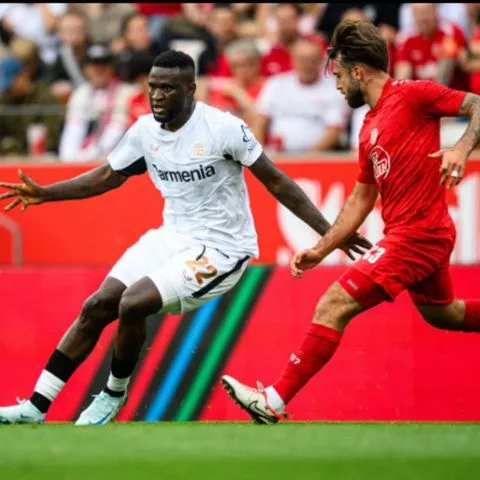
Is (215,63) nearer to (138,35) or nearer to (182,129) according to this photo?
(138,35)

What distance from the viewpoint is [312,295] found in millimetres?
9352

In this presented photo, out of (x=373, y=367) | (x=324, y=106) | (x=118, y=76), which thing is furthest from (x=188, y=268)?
(x=118, y=76)

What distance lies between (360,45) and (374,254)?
1.19 m

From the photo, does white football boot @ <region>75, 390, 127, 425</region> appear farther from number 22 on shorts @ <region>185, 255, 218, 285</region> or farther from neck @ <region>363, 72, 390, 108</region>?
neck @ <region>363, 72, 390, 108</region>

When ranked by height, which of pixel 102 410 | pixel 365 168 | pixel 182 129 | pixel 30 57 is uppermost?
pixel 182 129

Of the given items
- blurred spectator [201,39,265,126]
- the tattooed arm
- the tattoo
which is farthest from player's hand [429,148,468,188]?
blurred spectator [201,39,265,126]

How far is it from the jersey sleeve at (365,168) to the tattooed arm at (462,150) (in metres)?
0.55

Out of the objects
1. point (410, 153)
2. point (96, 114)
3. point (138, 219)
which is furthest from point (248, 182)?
point (410, 153)

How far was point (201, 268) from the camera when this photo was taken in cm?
809

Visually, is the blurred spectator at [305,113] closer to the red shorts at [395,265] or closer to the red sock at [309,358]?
the red shorts at [395,265]

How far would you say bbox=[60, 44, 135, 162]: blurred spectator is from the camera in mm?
13758

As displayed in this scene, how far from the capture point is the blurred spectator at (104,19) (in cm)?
1555

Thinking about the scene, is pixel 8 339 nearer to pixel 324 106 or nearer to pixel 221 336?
pixel 221 336

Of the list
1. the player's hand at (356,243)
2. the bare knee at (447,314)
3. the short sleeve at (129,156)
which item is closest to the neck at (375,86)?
the player's hand at (356,243)
